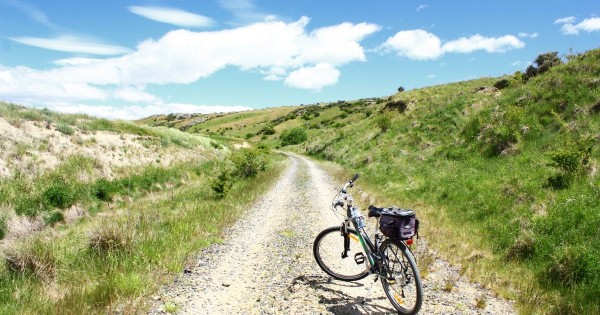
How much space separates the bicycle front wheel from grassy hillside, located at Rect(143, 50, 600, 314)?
2.24 metres

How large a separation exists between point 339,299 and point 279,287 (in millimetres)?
1272

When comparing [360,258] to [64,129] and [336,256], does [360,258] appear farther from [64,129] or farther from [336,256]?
[64,129]

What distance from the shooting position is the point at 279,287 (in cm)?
757

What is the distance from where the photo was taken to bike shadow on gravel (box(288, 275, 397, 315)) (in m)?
6.68

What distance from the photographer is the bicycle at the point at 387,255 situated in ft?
20.4

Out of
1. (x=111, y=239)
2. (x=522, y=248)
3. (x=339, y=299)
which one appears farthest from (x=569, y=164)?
(x=111, y=239)

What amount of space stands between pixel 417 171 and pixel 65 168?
21.2 m

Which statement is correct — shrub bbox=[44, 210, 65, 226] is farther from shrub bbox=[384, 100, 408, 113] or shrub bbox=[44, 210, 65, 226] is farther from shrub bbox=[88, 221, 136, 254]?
shrub bbox=[384, 100, 408, 113]

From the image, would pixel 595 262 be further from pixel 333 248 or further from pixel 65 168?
pixel 65 168

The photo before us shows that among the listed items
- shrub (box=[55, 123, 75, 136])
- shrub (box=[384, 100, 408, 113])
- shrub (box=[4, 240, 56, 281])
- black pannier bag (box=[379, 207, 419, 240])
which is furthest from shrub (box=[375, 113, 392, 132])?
shrub (box=[4, 240, 56, 281])

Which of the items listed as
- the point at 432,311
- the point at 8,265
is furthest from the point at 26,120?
the point at 432,311

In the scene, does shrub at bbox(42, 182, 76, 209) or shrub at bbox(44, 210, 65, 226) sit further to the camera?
shrub at bbox(42, 182, 76, 209)

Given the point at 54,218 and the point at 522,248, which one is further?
the point at 54,218

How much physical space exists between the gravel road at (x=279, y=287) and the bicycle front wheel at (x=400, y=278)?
0.32m
